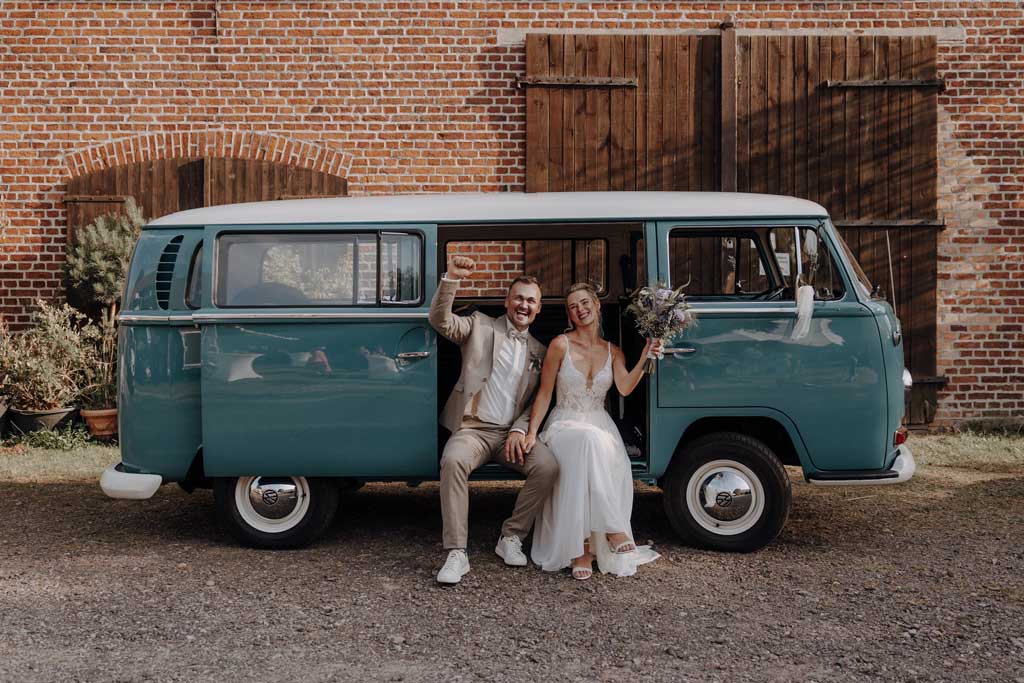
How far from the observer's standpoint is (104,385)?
8.76 metres

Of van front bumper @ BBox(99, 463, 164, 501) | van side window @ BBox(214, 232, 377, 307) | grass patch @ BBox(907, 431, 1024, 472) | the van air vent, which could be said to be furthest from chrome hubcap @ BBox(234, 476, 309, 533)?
grass patch @ BBox(907, 431, 1024, 472)

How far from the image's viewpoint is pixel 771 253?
18.4 ft

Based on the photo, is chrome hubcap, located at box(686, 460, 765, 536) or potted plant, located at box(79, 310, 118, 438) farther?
potted plant, located at box(79, 310, 118, 438)

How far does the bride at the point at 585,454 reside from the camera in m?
4.96

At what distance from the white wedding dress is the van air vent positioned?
231cm

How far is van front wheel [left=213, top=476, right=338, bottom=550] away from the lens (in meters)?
5.39

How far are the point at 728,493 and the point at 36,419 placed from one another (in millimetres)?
6432

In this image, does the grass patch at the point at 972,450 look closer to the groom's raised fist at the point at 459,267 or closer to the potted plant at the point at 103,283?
the groom's raised fist at the point at 459,267

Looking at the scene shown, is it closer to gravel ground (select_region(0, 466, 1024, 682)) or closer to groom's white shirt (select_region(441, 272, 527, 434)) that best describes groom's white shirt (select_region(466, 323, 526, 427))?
groom's white shirt (select_region(441, 272, 527, 434))

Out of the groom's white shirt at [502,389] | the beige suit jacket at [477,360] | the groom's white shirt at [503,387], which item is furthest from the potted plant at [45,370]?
the groom's white shirt at [503,387]

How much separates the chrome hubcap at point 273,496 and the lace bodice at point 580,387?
1641 millimetres

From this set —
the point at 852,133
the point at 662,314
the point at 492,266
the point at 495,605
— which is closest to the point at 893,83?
the point at 852,133

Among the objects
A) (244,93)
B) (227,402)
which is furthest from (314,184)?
(227,402)

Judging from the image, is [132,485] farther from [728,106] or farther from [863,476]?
[728,106]
